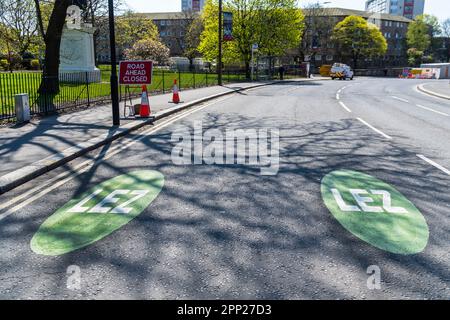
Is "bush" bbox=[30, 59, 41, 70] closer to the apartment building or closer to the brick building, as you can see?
the brick building

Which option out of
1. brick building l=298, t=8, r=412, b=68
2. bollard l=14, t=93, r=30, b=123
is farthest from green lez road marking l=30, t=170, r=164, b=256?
brick building l=298, t=8, r=412, b=68

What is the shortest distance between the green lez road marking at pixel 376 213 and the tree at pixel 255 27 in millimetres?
42486

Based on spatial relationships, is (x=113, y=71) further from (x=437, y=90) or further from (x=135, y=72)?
(x=437, y=90)

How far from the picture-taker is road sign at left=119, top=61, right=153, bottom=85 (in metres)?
12.4

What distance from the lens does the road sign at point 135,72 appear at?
1238cm

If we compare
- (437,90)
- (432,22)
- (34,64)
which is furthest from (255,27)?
(432,22)

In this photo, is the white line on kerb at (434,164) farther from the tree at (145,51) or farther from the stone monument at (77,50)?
the tree at (145,51)

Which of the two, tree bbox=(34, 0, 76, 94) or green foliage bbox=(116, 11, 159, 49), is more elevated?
green foliage bbox=(116, 11, 159, 49)

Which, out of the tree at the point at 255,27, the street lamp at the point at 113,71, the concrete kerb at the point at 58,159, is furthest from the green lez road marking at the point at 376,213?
the tree at the point at 255,27

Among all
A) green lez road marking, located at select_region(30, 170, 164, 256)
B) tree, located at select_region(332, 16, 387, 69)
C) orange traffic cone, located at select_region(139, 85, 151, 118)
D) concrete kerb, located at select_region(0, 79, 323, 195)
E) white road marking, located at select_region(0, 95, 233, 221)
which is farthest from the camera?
tree, located at select_region(332, 16, 387, 69)

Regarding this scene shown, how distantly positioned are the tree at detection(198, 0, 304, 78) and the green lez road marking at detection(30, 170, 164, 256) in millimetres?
42576

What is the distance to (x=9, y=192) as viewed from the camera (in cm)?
564

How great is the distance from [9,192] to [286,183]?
4156 mm
